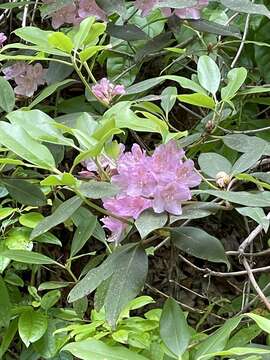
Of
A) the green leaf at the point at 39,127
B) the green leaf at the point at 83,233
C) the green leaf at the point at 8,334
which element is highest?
the green leaf at the point at 39,127

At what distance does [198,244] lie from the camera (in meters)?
0.82

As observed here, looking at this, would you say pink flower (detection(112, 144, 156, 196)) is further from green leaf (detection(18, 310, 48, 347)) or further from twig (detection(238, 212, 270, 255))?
green leaf (detection(18, 310, 48, 347))

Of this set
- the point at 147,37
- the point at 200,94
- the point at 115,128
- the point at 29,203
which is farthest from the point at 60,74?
the point at 115,128

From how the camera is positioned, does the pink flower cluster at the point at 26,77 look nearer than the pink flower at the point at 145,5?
No

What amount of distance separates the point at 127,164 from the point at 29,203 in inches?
11.6

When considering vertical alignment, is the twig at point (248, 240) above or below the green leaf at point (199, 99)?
below

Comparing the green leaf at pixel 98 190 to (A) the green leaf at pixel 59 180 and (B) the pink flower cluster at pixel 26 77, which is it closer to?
(A) the green leaf at pixel 59 180

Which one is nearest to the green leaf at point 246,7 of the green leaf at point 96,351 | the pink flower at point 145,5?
the pink flower at point 145,5

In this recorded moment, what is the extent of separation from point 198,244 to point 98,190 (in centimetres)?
15

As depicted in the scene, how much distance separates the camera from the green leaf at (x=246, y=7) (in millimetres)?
1149

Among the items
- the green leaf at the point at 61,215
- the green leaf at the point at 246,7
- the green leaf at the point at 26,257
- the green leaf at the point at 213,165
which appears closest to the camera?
the green leaf at the point at 61,215

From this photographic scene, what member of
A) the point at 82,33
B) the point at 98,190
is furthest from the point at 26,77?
the point at 98,190

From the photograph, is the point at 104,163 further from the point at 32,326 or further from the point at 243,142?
the point at 32,326

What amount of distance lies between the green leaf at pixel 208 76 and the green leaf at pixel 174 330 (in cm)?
33
